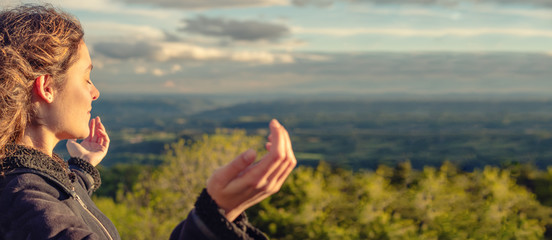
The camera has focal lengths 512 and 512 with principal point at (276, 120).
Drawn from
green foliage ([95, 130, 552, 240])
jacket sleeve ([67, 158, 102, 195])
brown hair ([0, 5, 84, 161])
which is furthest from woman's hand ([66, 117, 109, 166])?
green foliage ([95, 130, 552, 240])

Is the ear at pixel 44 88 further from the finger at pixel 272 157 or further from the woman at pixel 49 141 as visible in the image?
the finger at pixel 272 157

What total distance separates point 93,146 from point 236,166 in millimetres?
2867

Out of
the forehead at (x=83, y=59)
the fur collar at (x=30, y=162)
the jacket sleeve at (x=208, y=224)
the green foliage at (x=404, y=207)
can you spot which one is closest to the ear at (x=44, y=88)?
the forehead at (x=83, y=59)

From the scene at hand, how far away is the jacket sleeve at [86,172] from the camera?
12.4 ft

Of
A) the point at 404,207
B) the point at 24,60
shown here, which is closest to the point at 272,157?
the point at 24,60

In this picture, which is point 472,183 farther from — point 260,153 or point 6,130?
point 6,130

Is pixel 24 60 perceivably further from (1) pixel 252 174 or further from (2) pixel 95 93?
(1) pixel 252 174

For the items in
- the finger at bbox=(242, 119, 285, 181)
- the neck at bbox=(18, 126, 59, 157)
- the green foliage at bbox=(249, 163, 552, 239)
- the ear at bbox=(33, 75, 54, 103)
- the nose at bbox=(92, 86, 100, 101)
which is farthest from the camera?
the green foliage at bbox=(249, 163, 552, 239)

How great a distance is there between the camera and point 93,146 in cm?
427

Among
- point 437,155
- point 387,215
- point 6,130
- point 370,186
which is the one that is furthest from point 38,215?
point 437,155

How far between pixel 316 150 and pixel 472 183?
13818 centimetres

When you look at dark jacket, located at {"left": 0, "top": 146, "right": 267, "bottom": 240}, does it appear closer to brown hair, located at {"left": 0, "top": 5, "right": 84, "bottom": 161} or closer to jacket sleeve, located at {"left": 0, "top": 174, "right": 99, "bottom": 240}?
jacket sleeve, located at {"left": 0, "top": 174, "right": 99, "bottom": 240}

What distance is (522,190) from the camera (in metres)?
18.8

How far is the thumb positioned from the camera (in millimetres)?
1704
